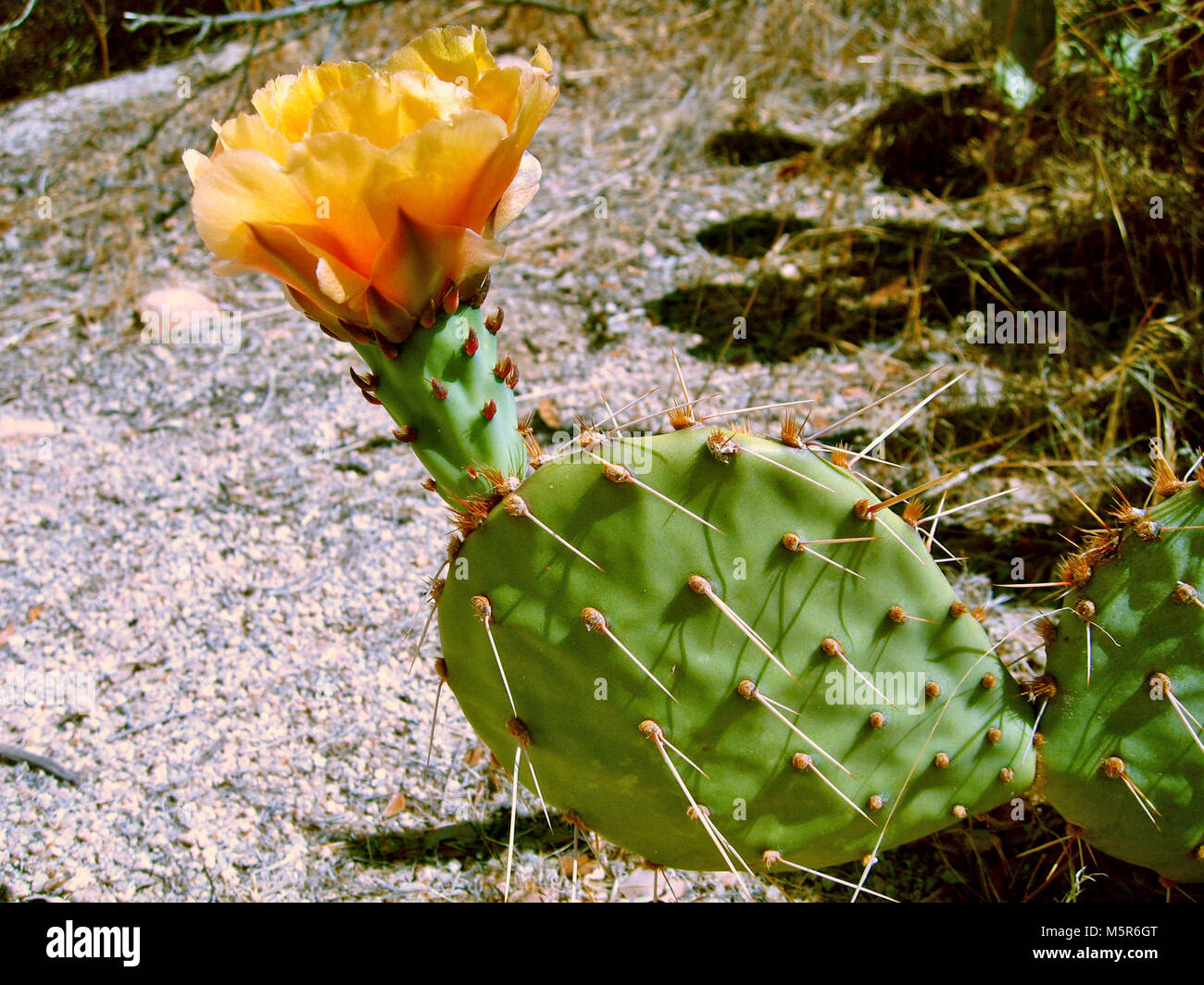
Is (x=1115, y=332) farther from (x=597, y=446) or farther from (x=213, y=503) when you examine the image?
(x=213, y=503)

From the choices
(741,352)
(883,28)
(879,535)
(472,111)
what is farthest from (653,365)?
(883,28)

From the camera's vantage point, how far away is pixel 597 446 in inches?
36.7

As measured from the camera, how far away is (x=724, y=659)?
98 centimetres

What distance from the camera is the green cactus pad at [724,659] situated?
936 mm

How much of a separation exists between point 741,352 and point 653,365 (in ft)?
0.65

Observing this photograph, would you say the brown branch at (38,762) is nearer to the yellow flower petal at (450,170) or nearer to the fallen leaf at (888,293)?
the yellow flower petal at (450,170)

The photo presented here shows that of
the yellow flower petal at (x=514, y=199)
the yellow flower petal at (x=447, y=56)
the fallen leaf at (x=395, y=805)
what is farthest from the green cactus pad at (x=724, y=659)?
the fallen leaf at (x=395, y=805)

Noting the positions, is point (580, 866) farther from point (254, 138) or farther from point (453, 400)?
point (254, 138)

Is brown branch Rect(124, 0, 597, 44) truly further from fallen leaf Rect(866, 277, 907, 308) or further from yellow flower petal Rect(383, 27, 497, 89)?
yellow flower petal Rect(383, 27, 497, 89)

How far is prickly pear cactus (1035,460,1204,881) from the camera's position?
3.29ft

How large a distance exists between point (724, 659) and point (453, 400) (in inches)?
14.1

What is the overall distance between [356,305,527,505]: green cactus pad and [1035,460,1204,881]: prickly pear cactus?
608mm

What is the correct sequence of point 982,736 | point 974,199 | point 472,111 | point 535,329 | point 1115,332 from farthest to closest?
point 974,199
point 535,329
point 1115,332
point 982,736
point 472,111

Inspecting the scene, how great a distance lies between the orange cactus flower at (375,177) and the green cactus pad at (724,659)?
23cm
